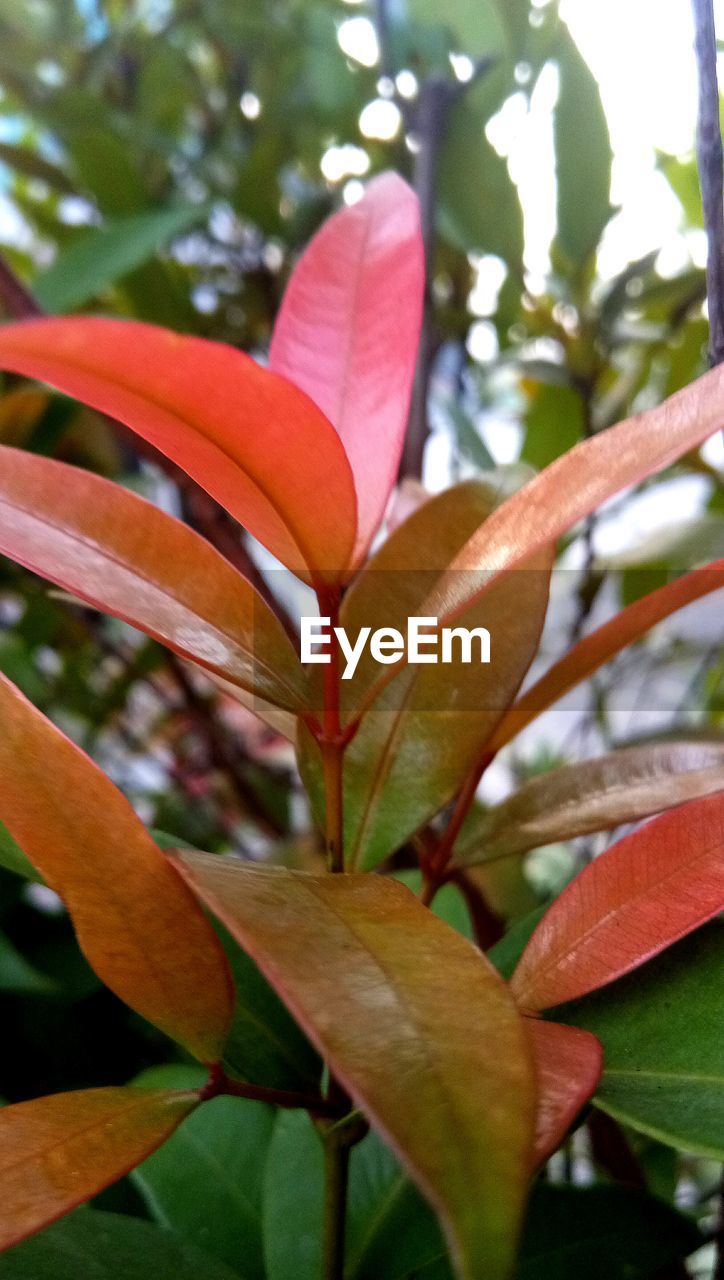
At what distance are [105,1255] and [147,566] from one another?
7.4 inches

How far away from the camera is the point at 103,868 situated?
20cm

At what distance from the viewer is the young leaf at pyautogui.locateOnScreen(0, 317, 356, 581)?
0.53ft

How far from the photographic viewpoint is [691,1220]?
0.92ft

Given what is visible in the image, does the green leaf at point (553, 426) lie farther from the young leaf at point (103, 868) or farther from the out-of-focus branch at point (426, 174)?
the young leaf at point (103, 868)

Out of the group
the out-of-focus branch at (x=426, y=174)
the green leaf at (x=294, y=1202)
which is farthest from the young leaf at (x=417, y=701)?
the out-of-focus branch at (x=426, y=174)

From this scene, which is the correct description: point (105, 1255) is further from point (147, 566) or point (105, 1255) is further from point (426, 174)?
point (426, 174)

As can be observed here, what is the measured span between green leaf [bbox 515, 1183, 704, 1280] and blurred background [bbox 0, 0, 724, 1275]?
8.1 inches

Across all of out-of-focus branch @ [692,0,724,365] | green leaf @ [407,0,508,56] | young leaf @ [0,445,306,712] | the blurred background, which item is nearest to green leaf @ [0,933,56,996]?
the blurred background

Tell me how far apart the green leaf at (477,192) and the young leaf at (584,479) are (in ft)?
1.22

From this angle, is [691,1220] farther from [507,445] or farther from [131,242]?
[507,445]

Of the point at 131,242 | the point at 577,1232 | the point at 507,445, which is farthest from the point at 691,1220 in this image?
the point at 507,445

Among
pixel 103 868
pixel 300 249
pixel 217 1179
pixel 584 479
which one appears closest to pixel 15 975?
pixel 217 1179

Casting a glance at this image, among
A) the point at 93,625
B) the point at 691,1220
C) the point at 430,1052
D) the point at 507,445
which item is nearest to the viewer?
the point at 430,1052

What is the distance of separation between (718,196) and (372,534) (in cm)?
11
